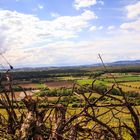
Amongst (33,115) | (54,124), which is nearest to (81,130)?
(54,124)

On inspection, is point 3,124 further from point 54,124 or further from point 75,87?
point 75,87

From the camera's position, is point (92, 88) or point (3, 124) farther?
point (3, 124)

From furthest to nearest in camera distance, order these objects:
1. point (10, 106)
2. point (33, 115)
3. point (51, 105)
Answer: point (10, 106) → point (51, 105) → point (33, 115)

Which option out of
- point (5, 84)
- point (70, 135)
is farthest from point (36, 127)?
point (5, 84)

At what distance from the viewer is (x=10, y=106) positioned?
361 centimetres

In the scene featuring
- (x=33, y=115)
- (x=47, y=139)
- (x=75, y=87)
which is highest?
(x=75, y=87)

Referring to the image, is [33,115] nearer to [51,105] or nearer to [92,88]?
[51,105]

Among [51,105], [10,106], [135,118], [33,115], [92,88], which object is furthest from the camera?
[10,106]

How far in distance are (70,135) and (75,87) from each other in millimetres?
427

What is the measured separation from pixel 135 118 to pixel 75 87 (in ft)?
2.75

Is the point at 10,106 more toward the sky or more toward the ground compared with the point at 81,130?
more toward the sky

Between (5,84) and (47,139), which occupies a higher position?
(5,84)

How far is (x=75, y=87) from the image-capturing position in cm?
329

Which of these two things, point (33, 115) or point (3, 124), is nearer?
point (33, 115)
